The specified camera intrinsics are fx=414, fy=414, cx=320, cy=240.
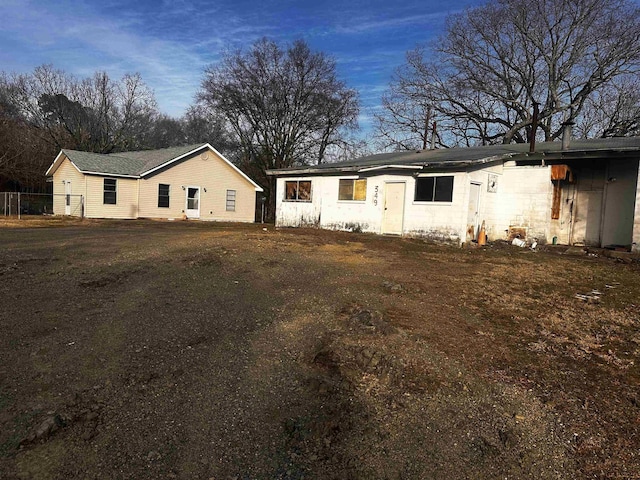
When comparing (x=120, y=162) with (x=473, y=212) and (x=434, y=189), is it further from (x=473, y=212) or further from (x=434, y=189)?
(x=473, y=212)

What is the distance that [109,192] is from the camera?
22.1 m

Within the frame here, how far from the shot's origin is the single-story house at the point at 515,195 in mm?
A: 12586

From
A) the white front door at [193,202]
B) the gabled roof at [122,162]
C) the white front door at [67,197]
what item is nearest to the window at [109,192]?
the gabled roof at [122,162]

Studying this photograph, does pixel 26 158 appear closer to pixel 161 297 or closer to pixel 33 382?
pixel 161 297

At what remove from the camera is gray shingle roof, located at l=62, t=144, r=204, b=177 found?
21727mm

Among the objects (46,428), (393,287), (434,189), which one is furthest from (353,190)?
(46,428)

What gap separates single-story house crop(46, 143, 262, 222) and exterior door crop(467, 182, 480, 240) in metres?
16.7

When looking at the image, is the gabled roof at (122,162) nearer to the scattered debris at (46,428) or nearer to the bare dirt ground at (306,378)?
the bare dirt ground at (306,378)

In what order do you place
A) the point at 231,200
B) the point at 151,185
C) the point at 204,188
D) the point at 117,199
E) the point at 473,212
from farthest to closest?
the point at 231,200 → the point at 204,188 → the point at 151,185 → the point at 117,199 → the point at 473,212

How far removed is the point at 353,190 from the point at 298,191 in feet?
10.5

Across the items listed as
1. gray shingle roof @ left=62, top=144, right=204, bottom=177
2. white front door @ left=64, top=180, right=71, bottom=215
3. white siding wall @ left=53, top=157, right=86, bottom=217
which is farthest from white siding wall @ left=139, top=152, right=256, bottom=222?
white front door @ left=64, top=180, right=71, bottom=215

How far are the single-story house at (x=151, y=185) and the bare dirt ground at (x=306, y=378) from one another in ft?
53.9

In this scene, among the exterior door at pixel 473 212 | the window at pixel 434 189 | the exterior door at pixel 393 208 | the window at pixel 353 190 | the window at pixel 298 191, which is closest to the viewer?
the exterior door at pixel 473 212

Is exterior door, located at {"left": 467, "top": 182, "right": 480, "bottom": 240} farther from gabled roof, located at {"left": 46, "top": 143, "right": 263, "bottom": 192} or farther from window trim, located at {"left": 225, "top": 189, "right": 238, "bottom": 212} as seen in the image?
window trim, located at {"left": 225, "top": 189, "right": 238, "bottom": 212}
